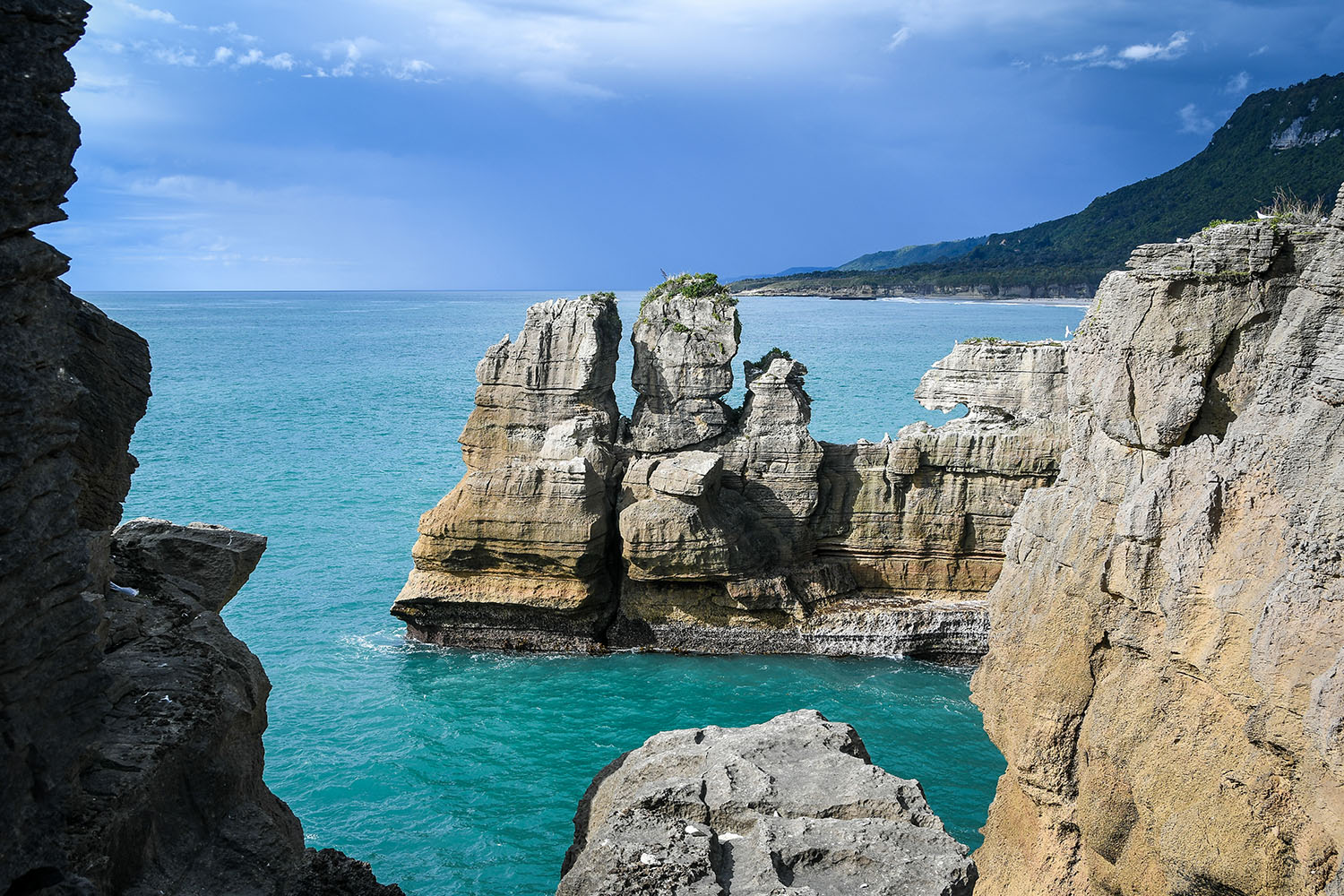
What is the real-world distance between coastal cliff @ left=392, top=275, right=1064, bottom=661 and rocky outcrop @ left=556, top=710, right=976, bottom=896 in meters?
13.0

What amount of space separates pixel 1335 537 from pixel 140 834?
34.1ft

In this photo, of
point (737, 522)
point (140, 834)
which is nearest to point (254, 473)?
point (737, 522)

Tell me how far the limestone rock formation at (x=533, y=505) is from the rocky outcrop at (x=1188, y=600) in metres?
14.2

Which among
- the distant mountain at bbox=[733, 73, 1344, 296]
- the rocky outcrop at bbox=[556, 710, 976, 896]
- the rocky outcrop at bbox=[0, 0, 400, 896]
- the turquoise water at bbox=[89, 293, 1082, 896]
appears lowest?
the turquoise water at bbox=[89, 293, 1082, 896]

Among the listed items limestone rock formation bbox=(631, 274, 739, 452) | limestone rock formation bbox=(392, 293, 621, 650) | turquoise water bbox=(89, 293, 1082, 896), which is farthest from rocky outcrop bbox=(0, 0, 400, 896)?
limestone rock formation bbox=(631, 274, 739, 452)

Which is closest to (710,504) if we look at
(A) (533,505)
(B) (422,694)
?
(A) (533,505)

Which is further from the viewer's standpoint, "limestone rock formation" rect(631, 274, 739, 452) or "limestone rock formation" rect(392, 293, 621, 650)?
"limestone rock formation" rect(631, 274, 739, 452)

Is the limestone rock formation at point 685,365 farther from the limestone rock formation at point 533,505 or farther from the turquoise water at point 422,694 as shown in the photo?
the turquoise water at point 422,694

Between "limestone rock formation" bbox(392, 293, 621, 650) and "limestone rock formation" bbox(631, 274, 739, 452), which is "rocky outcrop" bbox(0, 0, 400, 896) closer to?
"limestone rock formation" bbox(392, 293, 621, 650)

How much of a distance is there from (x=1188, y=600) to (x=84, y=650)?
9949 millimetres

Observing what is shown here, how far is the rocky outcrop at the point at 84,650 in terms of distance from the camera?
22.0ft

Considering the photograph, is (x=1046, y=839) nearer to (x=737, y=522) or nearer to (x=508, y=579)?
(x=737, y=522)

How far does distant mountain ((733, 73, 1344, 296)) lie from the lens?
188 ft

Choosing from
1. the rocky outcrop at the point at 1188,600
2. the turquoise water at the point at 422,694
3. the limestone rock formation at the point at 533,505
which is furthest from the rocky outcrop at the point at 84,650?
the limestone rock formation at the point at 533,505
